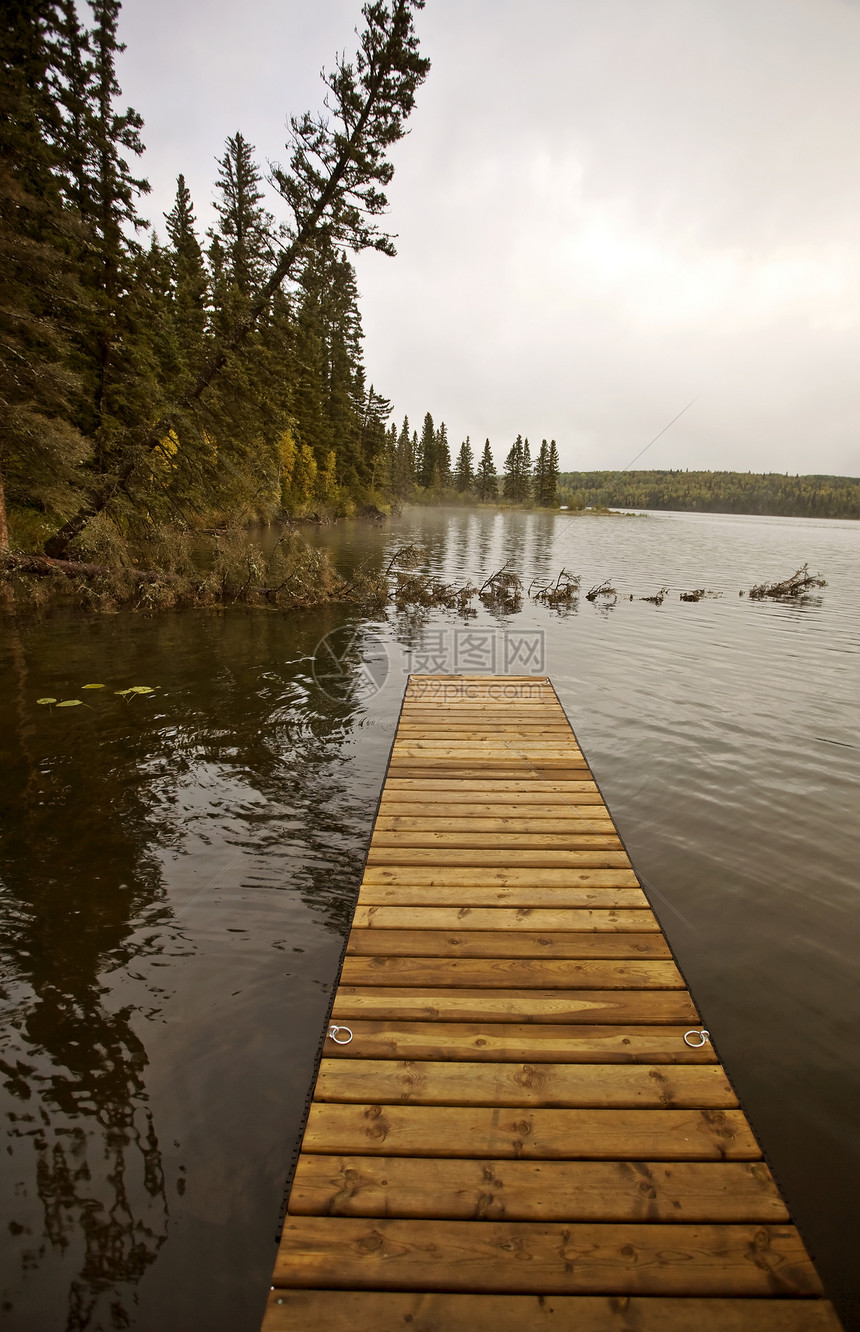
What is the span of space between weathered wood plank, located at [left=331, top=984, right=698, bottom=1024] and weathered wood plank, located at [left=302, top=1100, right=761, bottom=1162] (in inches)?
20.0

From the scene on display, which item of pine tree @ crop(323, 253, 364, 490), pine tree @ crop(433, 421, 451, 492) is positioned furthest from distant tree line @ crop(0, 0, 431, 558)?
pine tree @ crop(433, 421, 451, 492)

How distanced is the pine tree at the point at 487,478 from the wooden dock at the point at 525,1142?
126m

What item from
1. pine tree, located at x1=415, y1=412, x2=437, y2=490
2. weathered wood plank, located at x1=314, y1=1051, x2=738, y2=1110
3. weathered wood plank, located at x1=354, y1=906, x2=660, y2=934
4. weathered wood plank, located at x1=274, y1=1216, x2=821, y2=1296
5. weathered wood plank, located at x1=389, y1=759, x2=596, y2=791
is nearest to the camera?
weathered wood plank, located at x1=274, y1=1216, x2=821, y2=1296

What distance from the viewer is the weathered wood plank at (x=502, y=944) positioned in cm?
357

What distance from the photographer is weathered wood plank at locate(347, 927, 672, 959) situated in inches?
140

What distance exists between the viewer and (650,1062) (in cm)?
285

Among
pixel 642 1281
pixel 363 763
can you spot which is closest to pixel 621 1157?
pixel 642 1281

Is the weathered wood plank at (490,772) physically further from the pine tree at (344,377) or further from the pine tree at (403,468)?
the pine tree at (403,468)

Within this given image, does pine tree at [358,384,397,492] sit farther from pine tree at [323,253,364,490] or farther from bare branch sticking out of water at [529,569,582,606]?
bare branch sticking out of water at [529,569,582,606]

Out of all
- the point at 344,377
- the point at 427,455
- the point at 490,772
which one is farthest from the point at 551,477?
the point at 490,772

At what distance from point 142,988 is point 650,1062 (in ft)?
11.1

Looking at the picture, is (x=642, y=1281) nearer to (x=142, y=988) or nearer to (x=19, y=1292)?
(x=19, y=1292)

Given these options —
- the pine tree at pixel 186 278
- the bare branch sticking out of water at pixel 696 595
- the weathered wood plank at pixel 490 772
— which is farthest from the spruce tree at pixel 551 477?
the weathered wood plank at pixel 490 772

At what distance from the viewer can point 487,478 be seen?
401 ft
